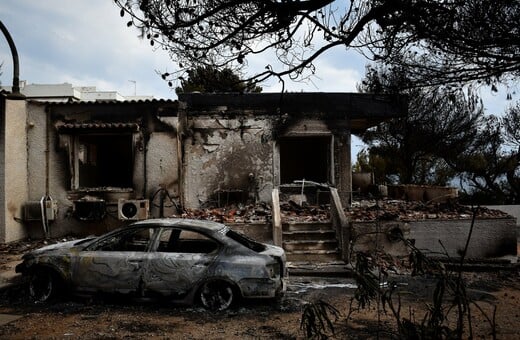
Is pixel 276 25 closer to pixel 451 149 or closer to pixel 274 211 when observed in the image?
pixel 274 211

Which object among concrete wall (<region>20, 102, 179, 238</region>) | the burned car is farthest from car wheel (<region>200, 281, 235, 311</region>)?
concrete wall (<region>20, 102, 179, 238</region>)

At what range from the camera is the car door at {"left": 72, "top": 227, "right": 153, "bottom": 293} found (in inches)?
261

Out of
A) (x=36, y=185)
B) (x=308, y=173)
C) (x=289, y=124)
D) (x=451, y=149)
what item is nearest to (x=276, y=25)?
(x=289, y=124)

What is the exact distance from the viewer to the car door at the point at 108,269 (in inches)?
261

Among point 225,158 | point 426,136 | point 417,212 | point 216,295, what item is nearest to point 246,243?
point 216,295

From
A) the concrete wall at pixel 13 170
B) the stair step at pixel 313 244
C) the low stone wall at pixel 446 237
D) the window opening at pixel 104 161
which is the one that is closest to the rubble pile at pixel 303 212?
the stair step at pixel 313 244

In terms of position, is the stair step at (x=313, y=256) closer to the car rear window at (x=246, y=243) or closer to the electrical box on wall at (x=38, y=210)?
the car rear window at (x=246, y=243)

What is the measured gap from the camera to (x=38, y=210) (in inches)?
481

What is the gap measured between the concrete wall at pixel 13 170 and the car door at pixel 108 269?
6.16m

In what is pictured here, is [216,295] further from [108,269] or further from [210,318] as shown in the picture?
[108,269]

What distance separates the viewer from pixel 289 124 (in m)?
13.2

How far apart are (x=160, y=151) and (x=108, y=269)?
20.7 feet

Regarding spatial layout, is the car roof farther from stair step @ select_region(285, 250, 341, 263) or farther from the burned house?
the burned house

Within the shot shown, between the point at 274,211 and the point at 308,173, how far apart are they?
9.53 metres
